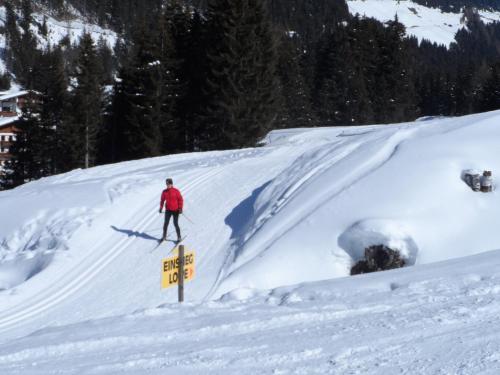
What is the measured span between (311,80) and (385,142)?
51379 millimetres

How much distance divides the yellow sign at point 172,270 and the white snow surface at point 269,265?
42 centimetres

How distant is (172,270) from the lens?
924 cm

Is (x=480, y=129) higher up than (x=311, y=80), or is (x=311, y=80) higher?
(x=311, y=80)

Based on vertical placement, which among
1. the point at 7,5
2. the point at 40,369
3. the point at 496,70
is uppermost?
the point at 7,5

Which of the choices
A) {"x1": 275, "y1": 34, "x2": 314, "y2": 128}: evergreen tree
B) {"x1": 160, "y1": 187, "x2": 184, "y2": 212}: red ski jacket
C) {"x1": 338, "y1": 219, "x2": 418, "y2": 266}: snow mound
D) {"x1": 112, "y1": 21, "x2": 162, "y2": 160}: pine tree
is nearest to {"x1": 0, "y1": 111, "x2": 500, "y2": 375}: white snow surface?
{"x1": 338, "y1": 219, "x2": 418, "y2": 266}: snow mound

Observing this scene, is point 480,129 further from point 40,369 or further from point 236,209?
point 40,369

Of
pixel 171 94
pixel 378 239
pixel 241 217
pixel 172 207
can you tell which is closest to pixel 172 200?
pixel 172 207

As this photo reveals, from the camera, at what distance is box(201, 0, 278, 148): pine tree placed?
32469 mm

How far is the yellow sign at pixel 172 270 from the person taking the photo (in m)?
9.04

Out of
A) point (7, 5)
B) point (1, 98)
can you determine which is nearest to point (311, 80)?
point (1, 98)

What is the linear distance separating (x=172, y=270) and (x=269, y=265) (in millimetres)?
3896

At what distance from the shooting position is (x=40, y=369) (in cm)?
639

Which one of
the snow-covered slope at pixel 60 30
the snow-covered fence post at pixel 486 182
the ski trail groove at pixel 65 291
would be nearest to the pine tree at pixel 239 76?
the ski trail groove at pixel 65 291

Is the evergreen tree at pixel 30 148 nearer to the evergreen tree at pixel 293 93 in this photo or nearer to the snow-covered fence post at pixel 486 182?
the evergreen tree at pixel 293 93
